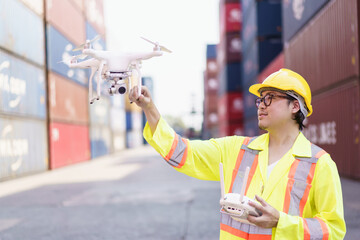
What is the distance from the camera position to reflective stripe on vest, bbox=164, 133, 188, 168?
2.50 m

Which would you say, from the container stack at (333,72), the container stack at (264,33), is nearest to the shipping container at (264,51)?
the container stack at (264,33)

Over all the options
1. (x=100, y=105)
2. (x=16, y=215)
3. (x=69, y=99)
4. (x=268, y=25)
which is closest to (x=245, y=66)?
(x=268, y=25)

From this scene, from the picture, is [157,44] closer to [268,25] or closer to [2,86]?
[2,86]

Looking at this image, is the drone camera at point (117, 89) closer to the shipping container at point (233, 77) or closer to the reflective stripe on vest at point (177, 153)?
the reflective stripe on vest at point (177, 153)

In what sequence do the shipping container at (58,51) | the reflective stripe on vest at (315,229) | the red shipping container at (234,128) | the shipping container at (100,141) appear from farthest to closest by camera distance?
the red shipping container at (234,128)
the shipping container at (100,141)
the shipping container at (58,51)
the reflective stripe on vest at (315,229)

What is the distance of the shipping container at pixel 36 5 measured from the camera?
65.2ft

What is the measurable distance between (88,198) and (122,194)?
3.67 feet

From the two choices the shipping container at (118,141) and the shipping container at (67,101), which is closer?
the shipping container at (67,101)

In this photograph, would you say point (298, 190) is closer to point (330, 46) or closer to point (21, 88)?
point (330, 46)

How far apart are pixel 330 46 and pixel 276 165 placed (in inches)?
544

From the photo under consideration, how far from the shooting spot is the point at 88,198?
11.8 m

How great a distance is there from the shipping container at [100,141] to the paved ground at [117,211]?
17.2 meters

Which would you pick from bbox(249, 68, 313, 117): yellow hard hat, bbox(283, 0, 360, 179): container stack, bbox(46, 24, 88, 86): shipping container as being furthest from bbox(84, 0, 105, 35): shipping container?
bbox(249, 68, 313, 117): yellow hard hat

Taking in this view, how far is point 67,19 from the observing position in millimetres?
26531
